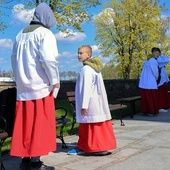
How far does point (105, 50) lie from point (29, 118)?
28.3 meters

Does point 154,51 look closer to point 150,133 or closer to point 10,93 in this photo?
point 150,133

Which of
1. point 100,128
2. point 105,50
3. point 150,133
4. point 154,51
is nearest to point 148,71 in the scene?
point 154,51

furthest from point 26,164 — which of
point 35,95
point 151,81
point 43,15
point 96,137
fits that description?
point 151,81

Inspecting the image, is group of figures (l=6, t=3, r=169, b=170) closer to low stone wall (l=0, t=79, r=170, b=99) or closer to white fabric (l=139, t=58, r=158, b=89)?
white fabric (l=139, t=58, r=158, b=89)

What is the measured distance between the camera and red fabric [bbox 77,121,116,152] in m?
5.25

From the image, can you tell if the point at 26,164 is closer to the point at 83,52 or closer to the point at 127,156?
the point at 127,156

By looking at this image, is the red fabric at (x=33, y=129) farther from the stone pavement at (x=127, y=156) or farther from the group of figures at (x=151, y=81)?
the group of figures at (x=151, y=81)

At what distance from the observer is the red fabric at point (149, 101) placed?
32.6 ft

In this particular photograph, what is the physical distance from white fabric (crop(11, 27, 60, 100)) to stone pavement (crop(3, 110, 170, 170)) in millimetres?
1221

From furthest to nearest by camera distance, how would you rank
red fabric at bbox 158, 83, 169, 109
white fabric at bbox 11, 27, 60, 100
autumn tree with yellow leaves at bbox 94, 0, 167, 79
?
autumn tree with yellow leaves at bbox 94, 0, 167, 79 → red fabric at bbox 158, 83, 169, 109 → white fabric at bbox 11, 27, 60, 100

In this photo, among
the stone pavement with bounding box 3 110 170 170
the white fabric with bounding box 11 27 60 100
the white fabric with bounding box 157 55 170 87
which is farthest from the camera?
the white fabric with bounding box 157 55 170 87

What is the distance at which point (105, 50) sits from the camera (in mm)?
31984

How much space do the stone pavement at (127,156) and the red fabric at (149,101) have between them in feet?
8.19

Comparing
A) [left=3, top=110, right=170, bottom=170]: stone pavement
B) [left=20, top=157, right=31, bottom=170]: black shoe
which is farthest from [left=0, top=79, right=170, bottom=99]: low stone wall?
[left=20, top=157, right=31, bottom=170]: black shoe
